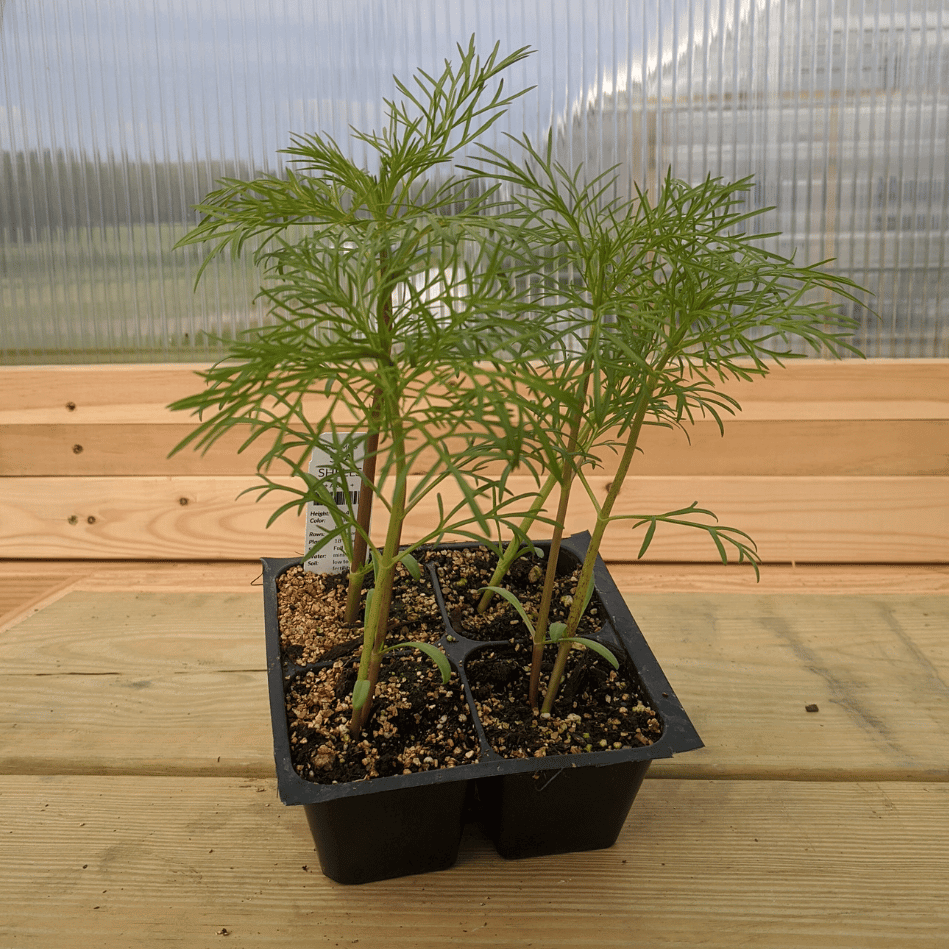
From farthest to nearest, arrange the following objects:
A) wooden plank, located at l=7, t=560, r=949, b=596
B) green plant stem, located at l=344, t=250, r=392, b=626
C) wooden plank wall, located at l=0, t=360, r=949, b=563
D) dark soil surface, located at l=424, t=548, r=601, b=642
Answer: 1. wooden plank wall, located at l=0, t=360, r=949, b=563
2. wooden plank, located at l=7, t=560, r=949, b=596
3. dark soil surface, located at l=424, t=548, r=601, b=642
4. green plant stem, located at l=344, t=250, r=392, b=626

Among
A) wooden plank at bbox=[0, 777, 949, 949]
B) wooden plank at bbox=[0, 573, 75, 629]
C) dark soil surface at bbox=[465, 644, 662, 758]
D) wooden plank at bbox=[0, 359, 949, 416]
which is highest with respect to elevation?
wooden plank at bbox=[0, 359, 949, 416]

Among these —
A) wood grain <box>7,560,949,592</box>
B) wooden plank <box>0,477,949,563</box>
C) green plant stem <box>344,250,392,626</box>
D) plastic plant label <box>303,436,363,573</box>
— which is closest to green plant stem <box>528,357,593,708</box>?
green plant stem <box>344,250,392,626</box>

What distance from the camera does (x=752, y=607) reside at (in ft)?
3.05

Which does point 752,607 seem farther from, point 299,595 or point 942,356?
point 942,356

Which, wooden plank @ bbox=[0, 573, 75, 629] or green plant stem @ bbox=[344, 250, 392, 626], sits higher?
green plant stem @ bbox=[344, 250, 392, 626]

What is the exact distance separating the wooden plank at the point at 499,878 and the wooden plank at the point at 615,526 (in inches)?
24.7

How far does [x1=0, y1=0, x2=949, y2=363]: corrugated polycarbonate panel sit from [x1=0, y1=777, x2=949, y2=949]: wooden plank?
0.77 metres

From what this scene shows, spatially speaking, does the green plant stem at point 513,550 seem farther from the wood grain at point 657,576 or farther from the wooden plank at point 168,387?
the wooden plank at point 168,387

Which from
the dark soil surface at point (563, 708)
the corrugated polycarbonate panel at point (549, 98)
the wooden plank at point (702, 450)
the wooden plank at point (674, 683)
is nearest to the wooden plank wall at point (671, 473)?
the wooden plank at point (702, 450)

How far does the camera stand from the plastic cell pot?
20.3 inches

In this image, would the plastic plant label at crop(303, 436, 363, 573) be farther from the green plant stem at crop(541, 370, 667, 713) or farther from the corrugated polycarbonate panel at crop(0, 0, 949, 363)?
the corrugated polycarbonate panel at crop(0, 0, 949, 363)

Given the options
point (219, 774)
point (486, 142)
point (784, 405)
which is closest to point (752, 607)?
point (784, 405)

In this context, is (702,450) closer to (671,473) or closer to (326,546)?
(671,473)

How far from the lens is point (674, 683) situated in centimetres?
79
